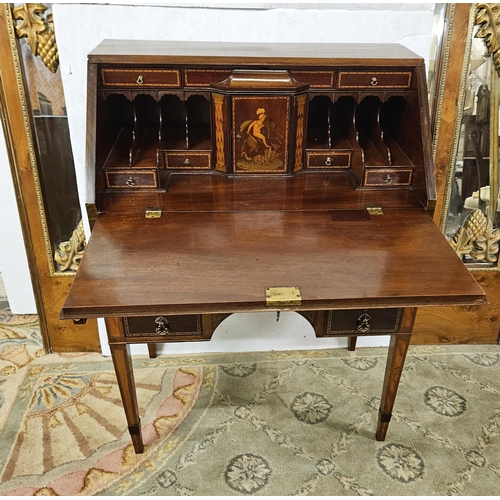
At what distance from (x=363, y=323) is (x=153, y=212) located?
821 millimetres

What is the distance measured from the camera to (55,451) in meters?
2.16

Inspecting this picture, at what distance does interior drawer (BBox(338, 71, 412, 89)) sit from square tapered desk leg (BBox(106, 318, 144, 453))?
114 centimetres

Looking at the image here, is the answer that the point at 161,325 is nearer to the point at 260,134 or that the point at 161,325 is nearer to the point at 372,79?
the point at 260,134

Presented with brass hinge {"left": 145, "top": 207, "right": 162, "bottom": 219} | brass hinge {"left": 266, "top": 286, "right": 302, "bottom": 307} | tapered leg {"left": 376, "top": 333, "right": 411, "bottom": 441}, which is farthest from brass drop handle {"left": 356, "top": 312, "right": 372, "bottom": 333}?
brass hinge {"left": 145, "top": 207, "right": 162, "bottom": 219}

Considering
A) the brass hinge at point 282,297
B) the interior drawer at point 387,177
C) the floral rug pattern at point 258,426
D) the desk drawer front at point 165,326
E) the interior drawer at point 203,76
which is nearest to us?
the brass hinge at point 282,297

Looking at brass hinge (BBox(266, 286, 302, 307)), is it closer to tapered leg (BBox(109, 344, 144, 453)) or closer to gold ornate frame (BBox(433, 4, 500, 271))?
tapered leg (BBox(109, 344, 144, 453))

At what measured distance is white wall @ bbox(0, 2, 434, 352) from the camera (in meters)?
1.98

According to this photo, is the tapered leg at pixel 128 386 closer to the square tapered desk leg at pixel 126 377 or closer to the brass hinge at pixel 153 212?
the square tapered desk leg at pixel 126 377

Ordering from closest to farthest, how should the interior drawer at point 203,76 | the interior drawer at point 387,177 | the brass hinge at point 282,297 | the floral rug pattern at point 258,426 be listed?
the brass hinge at point 282,297 < the interior drawer at point 203,76 < the interior drawer at point 387,177 < the floral rug pattern at point 258,426

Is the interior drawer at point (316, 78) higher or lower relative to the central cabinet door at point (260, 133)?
higher

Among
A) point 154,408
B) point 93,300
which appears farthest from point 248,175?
point 154,408

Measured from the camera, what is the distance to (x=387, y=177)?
76.1 inches

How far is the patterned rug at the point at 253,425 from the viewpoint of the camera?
204 centimetres

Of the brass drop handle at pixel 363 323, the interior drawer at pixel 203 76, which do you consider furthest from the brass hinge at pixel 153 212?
the brass drop handle at pixel 363 323
